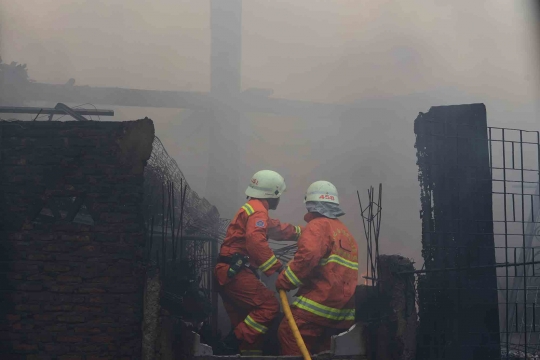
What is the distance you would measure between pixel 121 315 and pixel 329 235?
236 cm

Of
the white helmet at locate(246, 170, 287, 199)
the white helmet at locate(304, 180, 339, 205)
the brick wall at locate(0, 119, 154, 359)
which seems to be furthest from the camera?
the white helmet at locate(246, 170, 287, 199)

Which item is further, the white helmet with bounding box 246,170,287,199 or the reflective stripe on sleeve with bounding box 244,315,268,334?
the white helmet with bounding box 246,170,287,199

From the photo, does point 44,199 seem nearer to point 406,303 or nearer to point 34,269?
point 34,269

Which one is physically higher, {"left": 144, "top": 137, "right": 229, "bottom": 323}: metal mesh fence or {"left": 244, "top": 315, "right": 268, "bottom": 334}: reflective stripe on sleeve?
{"left": 144, "top": 137, "right": 229, "bottom": 323}: metal mesh fence

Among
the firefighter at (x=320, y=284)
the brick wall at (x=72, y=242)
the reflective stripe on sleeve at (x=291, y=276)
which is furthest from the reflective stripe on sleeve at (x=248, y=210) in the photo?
the brick wall at (x=72, y=242)

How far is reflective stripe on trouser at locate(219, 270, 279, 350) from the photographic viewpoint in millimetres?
5473

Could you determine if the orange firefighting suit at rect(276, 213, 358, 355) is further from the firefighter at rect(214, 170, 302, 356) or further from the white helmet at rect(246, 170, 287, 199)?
the white helmet at rect(246, 170, 287, 199)

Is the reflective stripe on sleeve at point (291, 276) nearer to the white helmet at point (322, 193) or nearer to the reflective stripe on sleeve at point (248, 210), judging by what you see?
the reflective stripe on sleeve at point (248, 210)

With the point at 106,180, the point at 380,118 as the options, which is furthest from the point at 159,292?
the point at 380,118

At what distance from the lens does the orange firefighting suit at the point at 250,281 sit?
17.9ft

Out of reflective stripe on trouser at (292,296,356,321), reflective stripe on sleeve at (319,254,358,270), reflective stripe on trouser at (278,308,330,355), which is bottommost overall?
reflective stripe on trouser at (278,308,330,355)

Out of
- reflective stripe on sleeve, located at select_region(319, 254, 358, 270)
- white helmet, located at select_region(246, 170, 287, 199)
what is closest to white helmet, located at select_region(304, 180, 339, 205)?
white helmet, located at select_region(246, 170, 287, 199)

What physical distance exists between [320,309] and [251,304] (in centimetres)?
77

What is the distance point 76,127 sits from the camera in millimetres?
4754
